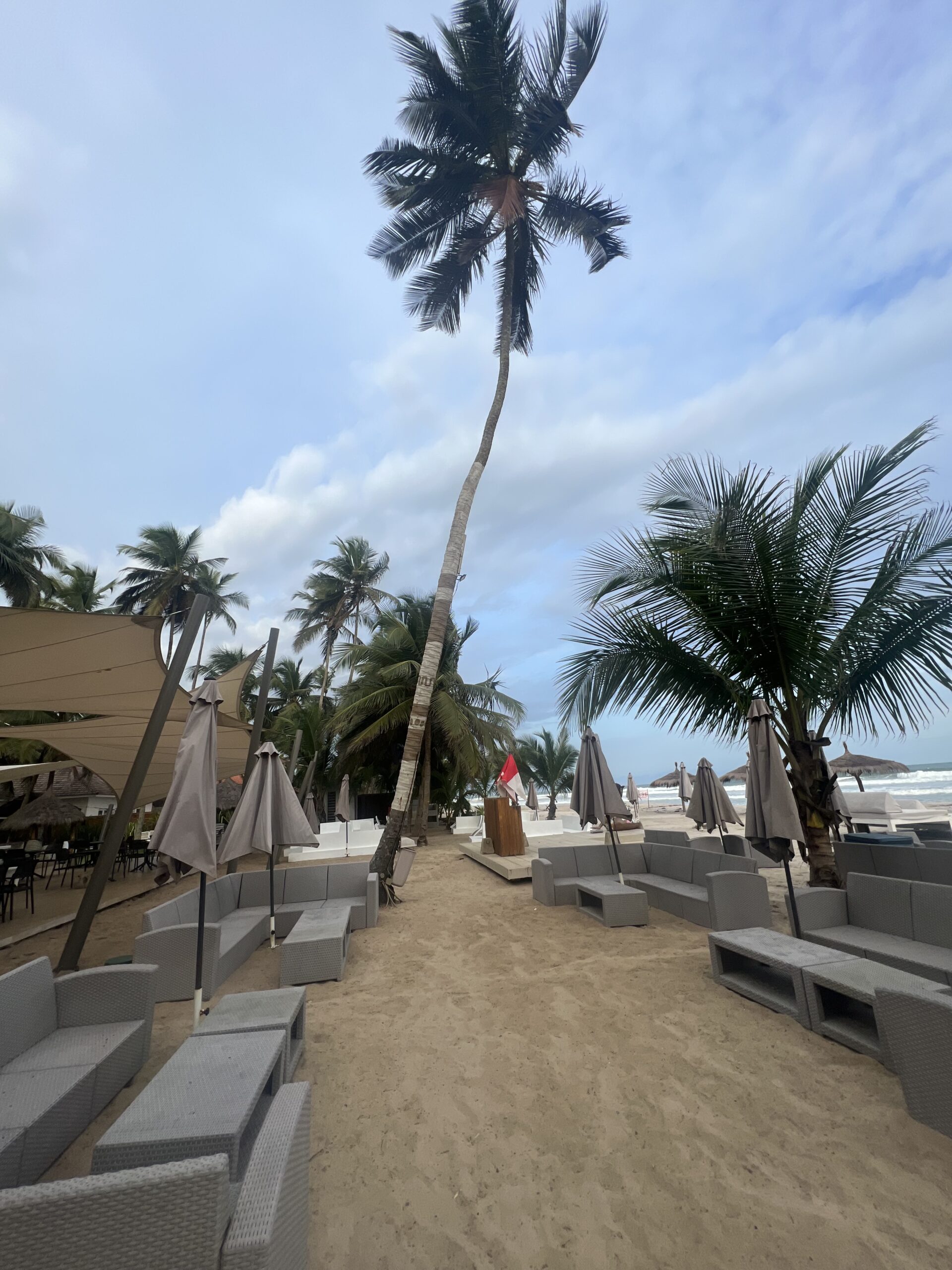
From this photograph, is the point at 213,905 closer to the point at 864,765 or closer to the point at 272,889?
the point at 272,889

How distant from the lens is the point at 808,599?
5.93 meters

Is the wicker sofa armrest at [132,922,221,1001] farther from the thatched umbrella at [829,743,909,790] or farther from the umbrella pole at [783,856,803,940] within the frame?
the thatched umbrella at [829,743,909,790]

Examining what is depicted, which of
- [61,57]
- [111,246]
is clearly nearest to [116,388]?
[111,246]

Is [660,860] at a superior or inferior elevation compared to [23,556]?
inferior

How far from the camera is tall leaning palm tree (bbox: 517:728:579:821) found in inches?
971

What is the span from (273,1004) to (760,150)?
13113 millimetres

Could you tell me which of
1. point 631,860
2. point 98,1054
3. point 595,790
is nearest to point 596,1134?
point 98,1054

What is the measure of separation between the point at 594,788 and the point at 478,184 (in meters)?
11.5

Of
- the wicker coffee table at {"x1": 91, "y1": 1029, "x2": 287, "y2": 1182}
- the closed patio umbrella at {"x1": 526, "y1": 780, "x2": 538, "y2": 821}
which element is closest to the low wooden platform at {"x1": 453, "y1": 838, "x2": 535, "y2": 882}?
the wicker coffee table at {"x1": 91, "y1": 1029, "x2": 287, "y2": 1182}

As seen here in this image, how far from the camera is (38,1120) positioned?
2.16m

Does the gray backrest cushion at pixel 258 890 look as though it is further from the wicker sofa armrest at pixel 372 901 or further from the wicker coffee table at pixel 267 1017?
the wicker coffee table at pixel 267 1017

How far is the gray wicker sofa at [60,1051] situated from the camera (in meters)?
2.17

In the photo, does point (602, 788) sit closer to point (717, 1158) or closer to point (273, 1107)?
point (717, 1158)

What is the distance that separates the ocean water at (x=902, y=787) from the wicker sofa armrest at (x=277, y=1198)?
21946 millimetres
